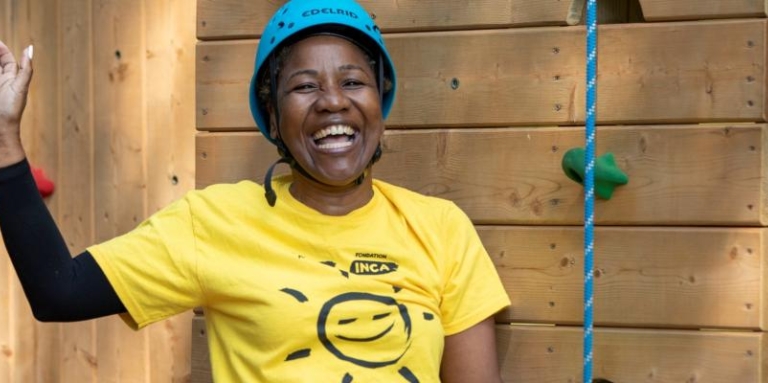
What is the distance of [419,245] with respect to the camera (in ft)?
8.05

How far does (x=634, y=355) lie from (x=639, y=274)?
0.19 m

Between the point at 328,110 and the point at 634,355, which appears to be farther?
the point at 634,355

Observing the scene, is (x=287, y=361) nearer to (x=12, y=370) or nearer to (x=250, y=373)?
(x=250, y=373)

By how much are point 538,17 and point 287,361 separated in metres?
1.01

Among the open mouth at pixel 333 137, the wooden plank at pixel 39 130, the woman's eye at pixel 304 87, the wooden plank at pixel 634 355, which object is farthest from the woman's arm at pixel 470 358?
the wooden plank at pixel 39 130

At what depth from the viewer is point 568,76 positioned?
257 centimetres

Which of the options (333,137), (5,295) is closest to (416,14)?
(333,137)

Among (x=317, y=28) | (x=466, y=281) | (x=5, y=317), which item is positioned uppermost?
A: (x=317, y=28)

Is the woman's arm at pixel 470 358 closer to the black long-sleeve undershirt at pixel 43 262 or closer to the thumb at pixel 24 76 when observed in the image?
the black long-sleeve undershirt at pixel 43 262

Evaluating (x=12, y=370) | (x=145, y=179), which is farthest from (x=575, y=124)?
(x=12, y=370)

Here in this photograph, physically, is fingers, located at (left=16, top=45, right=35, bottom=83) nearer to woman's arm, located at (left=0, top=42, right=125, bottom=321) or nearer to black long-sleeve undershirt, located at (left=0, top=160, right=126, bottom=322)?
woman's arm, located at (left=0, top=42, right=125, bottom=321)

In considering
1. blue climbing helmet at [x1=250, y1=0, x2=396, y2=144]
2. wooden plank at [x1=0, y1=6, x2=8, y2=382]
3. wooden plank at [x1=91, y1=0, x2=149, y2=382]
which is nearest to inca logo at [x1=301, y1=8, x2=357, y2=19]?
blue climbing helmet at [x1=250, y1=0, x2=396, y2=144]

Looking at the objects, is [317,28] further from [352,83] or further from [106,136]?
[106,136]

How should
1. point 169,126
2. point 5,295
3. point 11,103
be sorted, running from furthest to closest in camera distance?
point 5,295
point 169,126
point 11,103
